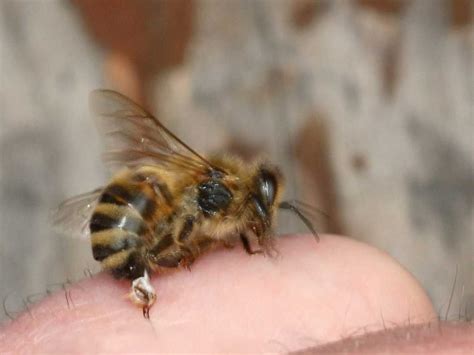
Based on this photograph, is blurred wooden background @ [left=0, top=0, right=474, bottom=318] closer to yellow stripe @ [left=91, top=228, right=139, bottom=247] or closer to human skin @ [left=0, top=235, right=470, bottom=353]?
human skin @ [left=0, top=235, right=470, bottom=353]

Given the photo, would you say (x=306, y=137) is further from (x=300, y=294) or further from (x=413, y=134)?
(x=300, y=294)

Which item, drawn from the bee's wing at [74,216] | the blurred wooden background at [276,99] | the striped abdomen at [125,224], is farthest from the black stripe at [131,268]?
the blurred wooden background at [276,99]

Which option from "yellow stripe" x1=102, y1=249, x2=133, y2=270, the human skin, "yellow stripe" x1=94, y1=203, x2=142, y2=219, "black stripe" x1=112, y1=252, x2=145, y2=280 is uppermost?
"yellow stripe" x1=94, y1=203, x2=142, y2=219

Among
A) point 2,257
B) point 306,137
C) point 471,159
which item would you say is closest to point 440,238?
point 471,159

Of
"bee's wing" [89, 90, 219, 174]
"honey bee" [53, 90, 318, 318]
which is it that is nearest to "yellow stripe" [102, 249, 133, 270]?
"honey bee" [53, 90, 318, 318]

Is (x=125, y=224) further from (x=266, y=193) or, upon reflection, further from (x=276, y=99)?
(x=276, y=99)

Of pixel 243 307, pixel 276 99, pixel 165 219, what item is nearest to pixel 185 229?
pixel 165 219
